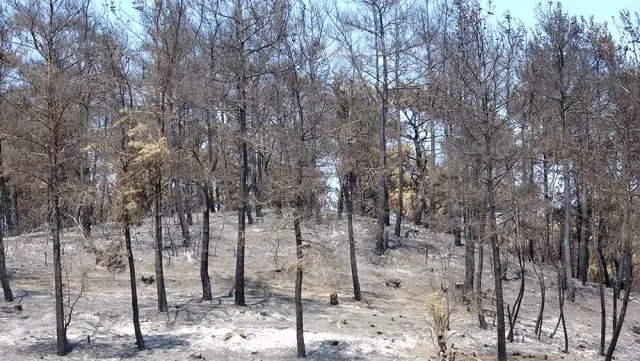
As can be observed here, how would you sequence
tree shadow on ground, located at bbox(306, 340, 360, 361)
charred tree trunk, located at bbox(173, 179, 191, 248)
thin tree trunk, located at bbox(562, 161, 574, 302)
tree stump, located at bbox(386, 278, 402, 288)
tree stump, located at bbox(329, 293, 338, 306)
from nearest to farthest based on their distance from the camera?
tree shadow on ground, located at bbox(306, 340, 360, 361) < tree stump, located at bbox(329, 293, 338, 306) < tree stump, located at bbox(386, 278, 402, 288) < thin tree trunk, located at bbox(562, 161, 574, 302) < charred tree trunk, located at bbox(173, 179, 191, 248)

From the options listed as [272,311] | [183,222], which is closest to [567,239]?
[272,311]

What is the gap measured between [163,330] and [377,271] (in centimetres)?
1168

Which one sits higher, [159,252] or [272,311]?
[159,252]

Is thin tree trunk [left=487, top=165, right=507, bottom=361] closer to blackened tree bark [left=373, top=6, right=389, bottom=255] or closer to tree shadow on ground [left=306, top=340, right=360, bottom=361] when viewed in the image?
tree shadow on ground [left=306, top=340, right=360, bottom=361]

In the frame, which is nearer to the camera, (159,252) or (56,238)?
(56,238)

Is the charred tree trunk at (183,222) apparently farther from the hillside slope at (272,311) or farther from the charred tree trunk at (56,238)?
the charred tree trunk at (56,238)

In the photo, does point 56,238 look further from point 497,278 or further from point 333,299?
point 497,278

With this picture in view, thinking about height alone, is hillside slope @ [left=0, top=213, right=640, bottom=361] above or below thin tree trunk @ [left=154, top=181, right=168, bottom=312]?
below

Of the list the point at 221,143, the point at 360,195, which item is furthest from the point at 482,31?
the point at 360,195

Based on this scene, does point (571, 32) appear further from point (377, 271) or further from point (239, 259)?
point (239, 259)

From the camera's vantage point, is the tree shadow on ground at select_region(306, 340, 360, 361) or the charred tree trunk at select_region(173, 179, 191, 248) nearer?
the tree shadow on ground at select_region(306, 340, 360, 361)

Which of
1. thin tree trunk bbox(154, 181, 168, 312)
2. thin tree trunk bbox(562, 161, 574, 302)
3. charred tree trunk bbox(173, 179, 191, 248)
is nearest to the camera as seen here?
thin tree trunk bbox(154, 181, 168, 312)

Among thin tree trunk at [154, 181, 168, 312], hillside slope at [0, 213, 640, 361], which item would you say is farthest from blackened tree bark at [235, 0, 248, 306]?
thin tree trunk at [154, 181, 168, 312]

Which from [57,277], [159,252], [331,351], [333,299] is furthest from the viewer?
[333,299]
